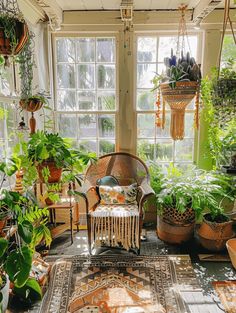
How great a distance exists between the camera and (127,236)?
247 cm

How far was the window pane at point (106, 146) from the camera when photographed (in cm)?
331

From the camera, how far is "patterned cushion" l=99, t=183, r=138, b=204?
278 centimetres

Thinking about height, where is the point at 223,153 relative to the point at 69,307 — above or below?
above

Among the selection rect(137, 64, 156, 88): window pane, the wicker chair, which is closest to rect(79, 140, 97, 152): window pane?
the wicker chair

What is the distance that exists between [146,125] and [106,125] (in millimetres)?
498

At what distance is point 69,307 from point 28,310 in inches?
11.5

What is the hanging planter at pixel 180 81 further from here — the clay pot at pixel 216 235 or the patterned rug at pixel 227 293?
the patterned rug at pixel 227 293

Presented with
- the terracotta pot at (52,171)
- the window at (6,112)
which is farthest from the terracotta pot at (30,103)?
the terracotta pot at (52,171)

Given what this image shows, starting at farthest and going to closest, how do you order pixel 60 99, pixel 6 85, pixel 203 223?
pixel 60 99 < pixel 203 223 < pixel 6 85

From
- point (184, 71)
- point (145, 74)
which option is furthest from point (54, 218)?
point (184, 71)

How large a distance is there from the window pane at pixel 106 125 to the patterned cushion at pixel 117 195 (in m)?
0.76

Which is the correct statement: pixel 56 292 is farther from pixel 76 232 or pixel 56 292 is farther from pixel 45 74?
pixel 45 74

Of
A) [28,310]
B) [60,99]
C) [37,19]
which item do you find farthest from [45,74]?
[28,310]

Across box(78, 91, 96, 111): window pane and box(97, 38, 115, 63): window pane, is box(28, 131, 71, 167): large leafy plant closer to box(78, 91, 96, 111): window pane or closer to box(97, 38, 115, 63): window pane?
box(78, 91, 96, 111): window pane
